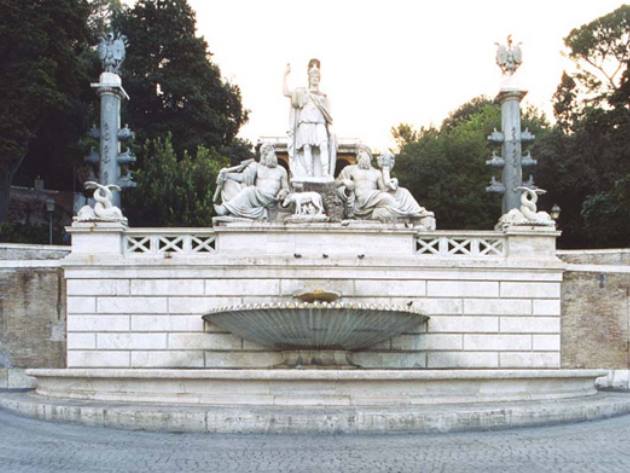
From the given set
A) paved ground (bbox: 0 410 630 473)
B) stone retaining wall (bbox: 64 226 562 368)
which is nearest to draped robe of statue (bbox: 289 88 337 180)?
stone retaining wall (bbox: 64 226 562 368)

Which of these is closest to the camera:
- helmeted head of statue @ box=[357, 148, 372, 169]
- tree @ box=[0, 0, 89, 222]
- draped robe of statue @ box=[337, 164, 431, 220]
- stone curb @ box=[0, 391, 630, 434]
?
stone curb @ box=[0, 391, 630, 434]

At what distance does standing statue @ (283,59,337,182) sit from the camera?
24312 mm

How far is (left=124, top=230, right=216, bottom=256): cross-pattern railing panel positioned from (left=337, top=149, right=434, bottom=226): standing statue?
12.0 ft

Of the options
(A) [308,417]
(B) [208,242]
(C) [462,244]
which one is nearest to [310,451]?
(A) [308,417]

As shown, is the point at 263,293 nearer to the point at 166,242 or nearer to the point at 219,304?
the point at 219,304

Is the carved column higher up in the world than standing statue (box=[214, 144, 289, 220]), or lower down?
higher up

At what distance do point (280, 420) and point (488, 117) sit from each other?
4531cm

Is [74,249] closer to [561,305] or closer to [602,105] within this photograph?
[561,305]

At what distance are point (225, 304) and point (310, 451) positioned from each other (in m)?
10.2

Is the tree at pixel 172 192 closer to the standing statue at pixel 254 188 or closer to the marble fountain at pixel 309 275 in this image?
the standing statue at pixel 254 188

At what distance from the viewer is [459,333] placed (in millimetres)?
23062

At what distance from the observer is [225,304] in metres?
22.8

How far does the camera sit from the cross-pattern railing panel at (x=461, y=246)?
76.5 ft

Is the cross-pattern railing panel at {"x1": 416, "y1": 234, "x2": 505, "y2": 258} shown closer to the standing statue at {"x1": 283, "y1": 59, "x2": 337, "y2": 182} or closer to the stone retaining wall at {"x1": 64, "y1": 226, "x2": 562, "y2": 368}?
the stone retaining wall at {"x1": 64, "y1": 226, "x2": 562, "y2": 368}
